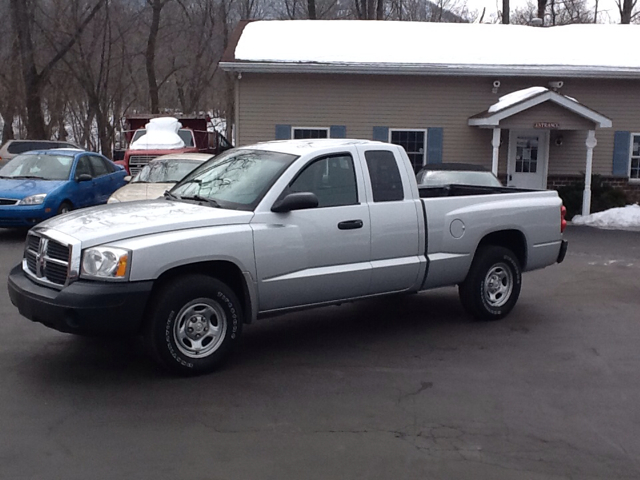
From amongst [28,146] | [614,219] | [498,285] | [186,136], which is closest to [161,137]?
[186,136]

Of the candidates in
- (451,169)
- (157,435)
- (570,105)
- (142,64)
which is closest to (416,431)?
(157,435)

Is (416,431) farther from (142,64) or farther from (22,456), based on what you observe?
(142,64)

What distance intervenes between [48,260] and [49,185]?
7.89 m

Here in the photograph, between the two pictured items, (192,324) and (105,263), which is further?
(192,324)

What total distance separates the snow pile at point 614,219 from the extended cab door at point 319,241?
12178 mm

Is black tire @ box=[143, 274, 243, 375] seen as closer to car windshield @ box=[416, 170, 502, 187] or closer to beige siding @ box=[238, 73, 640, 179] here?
car windshield @ box=[416, 170, 502, 187]

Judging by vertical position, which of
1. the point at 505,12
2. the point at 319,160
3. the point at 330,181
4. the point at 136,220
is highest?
the point at 505,12

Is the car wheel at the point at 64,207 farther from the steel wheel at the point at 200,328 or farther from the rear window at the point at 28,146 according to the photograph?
the rear window at the point at 28,146

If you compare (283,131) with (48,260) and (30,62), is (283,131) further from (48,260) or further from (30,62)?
(30,62)

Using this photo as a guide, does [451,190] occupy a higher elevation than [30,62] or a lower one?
lower

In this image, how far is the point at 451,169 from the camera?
1422cm

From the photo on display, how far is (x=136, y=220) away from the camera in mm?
5836

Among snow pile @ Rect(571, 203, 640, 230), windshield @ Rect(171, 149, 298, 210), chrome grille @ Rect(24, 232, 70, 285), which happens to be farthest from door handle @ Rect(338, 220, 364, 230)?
snow pile @ Rect(571, 203, 640, 230)

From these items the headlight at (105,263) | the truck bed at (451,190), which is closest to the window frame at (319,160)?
the headlight at (105,263)
